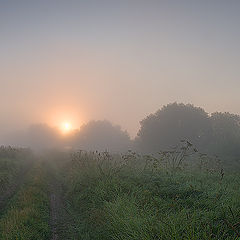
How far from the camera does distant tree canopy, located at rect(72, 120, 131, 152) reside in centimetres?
10031

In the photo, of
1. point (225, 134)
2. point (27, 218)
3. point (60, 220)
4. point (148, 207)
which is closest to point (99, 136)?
point (225, 134)

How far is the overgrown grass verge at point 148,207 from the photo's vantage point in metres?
8.60

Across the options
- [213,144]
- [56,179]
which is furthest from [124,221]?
[213,144]

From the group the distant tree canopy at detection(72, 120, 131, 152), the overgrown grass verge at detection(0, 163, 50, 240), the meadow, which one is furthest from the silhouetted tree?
the distant tree canopy at detection(72, 120, 131, 152)

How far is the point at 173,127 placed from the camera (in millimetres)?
61906

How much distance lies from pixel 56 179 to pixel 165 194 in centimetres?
1222

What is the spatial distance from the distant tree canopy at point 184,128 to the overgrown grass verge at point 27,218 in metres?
43.6

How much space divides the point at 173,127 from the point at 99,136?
4667 centimetres

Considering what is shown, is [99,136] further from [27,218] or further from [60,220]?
[27,218]

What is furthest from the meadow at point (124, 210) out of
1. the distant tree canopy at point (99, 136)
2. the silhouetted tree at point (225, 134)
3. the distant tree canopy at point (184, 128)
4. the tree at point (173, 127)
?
the distant tree canopy at point (99, 136)

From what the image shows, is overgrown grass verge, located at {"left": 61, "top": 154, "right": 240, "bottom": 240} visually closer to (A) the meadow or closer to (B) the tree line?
(A) the meadow

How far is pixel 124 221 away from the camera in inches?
387

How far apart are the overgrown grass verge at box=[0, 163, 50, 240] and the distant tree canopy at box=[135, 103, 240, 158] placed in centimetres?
4363

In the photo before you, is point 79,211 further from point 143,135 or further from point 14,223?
point 143,135
